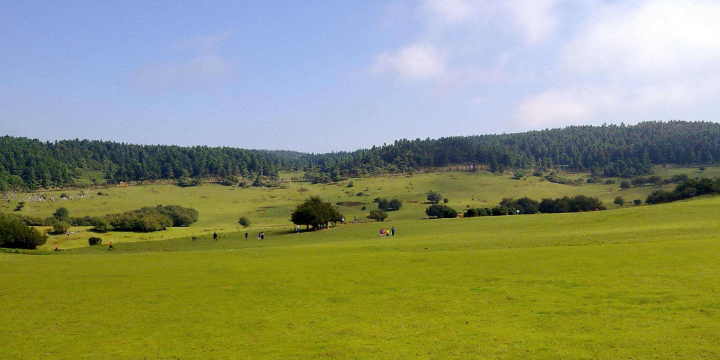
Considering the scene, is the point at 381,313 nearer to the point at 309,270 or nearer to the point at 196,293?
the point at 196,293

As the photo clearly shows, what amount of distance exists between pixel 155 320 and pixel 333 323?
21.8 ft

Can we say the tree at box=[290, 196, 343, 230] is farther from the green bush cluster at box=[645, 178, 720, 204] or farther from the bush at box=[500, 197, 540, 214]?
the green bush cluster at box=[645, 178, 720, 204]

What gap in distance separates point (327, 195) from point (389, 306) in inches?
5744

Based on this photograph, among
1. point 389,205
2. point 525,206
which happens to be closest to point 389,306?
point 525,206

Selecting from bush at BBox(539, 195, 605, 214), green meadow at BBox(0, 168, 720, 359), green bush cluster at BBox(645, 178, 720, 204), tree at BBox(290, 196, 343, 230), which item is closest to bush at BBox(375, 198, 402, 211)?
bush at BBox(539, 195, 605, 214)

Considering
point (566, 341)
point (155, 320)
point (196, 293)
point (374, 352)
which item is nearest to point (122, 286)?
point (196, 293)

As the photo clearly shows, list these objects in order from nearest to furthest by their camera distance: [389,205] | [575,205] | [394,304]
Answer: [394,304] < [575,205] < [389,205]

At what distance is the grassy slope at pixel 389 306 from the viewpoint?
12.5 metres

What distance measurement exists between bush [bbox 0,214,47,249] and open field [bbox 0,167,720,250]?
4859 centimetres

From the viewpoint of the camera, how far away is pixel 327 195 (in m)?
163

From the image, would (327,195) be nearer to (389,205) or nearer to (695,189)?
(389,205)

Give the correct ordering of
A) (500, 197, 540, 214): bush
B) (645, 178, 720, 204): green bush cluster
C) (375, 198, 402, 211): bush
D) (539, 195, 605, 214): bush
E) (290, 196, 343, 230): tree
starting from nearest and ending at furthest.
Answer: (645, 178, 720, 204): green bush cluster → (290, 196, 343, 230): tree → (539, 195, 605, 214): bush → (500, 197, 540, 214): bush → (375, 198, 402, 211): bush

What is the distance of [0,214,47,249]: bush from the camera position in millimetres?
56359

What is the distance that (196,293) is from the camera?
22.0m
